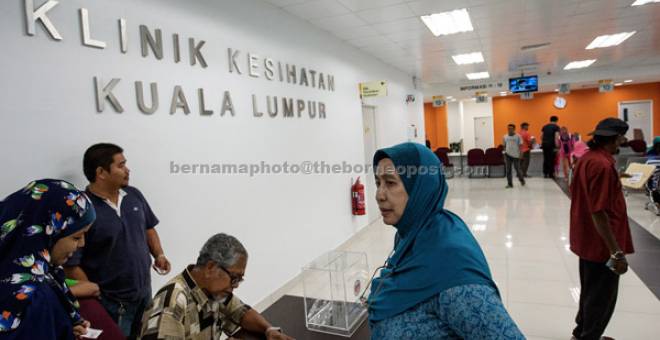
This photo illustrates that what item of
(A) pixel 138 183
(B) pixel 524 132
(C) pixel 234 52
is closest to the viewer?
(A) pixel 138 183

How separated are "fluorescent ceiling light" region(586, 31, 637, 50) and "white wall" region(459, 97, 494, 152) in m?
8.98

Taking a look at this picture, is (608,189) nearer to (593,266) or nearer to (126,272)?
(593,266)

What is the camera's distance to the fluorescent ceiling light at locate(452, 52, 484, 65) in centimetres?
783

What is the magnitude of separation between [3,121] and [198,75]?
4.61 feet

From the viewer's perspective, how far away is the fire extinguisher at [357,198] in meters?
5.84

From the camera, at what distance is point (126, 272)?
84.1 inches

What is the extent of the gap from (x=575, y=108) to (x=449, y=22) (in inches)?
517

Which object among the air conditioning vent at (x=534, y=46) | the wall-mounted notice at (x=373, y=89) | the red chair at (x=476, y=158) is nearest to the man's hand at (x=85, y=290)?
the wall-mounted notice at (x=373, y=89)

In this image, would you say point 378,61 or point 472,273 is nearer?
point 472,273

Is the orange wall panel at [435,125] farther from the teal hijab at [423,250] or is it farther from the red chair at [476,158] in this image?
the teal hijab at [423,250]

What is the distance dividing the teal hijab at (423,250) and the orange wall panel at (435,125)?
1745 centimetres

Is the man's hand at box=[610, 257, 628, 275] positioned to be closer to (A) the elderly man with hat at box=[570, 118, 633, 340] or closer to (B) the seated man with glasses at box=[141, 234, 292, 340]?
(A) the elderly man with hat at box=[570, 118, 633, 340]

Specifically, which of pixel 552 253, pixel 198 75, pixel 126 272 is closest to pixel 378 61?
pixel 552 253

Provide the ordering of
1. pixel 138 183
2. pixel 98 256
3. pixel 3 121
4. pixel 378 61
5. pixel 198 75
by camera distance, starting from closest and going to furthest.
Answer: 1. pixel 3 121
2. pixel 98 256
3. pixel 138 183
4. pixel 198 75
5. pixel 378 61
